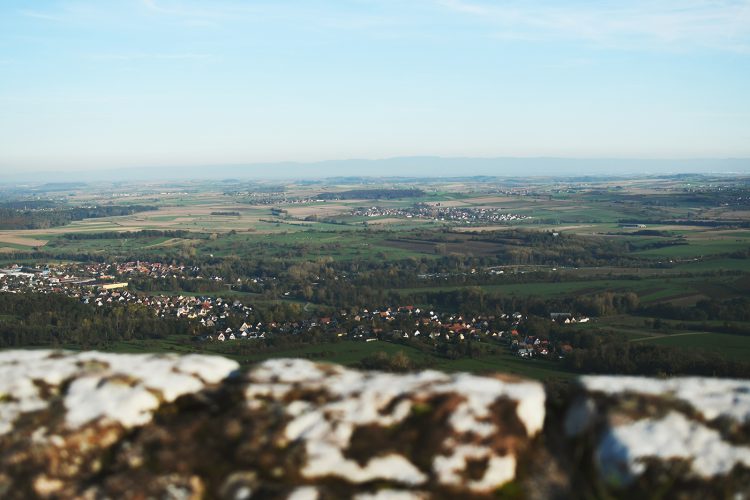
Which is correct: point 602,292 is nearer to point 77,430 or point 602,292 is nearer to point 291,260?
point 291,260

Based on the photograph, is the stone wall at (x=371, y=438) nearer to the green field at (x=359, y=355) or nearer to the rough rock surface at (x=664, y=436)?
the rough rock surface at (x=664, y=436)

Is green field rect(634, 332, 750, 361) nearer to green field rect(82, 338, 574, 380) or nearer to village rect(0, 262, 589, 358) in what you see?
village rect(0, 262, 589, 358)

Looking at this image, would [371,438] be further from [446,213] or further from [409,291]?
[446,213]

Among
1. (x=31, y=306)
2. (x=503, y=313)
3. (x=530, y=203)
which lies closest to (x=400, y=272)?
(x=503, y=313)

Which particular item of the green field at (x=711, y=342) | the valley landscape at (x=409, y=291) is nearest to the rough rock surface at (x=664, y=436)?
the valley landscape at (x=409, y=291)

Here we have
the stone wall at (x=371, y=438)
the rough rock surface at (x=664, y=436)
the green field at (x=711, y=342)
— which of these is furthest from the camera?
the green field at (x=711, y=342)

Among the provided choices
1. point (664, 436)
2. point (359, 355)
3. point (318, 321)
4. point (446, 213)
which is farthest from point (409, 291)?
point (446, 213)

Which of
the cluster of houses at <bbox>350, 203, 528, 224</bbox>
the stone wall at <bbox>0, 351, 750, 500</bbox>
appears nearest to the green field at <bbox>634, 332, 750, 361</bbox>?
the stone wall at <bbox>0, 351, 750, 500</bbox>
